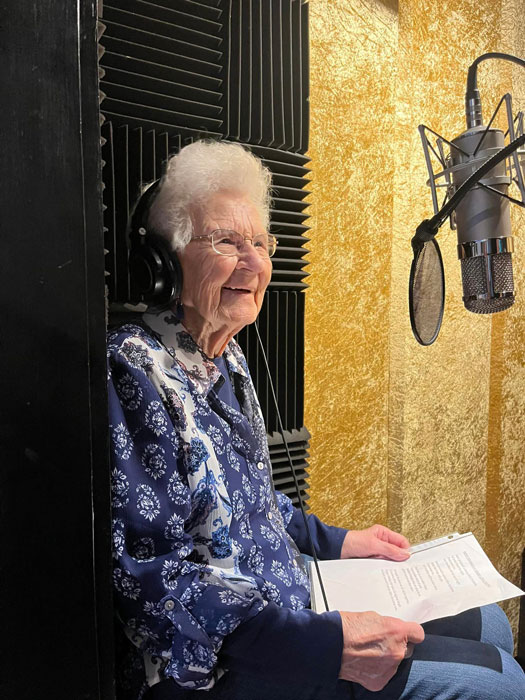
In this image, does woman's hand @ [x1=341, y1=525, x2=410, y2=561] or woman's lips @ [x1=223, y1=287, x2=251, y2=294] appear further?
woman's hand @ [x1=341, y1=525, x2=410, y2=561]

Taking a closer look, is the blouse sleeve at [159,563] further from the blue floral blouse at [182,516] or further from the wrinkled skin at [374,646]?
the wrinkled skin at [374,646]

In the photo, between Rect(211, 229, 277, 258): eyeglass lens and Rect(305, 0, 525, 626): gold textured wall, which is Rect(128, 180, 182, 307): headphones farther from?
Rect(305, 0, 525, 626): gold textured wall

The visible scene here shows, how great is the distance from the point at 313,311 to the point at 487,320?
3.28ft

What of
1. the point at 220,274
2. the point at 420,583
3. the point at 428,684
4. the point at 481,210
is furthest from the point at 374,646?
the point at 481,210

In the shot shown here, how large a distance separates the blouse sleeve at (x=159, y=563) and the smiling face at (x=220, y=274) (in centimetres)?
30

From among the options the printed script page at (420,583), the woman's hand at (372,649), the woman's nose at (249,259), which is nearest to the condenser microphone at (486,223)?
the woman's nose at (249,259)

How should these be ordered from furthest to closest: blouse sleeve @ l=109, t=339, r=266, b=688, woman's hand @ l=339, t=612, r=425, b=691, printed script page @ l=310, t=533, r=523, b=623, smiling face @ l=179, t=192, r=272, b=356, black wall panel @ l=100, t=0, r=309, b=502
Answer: black wall panel @ l=100, t=0, r=309, b=502 < smiling face @ l=179, t=192, r=272, b=356 < printed script page @ l=310, t=533, r=523, b=623 < woman's hand @ l=339, t=612, r=425, b=691 < blouse sleeve @ l=109, t=339, r=266, b=688

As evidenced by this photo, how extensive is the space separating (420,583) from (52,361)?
95 cm

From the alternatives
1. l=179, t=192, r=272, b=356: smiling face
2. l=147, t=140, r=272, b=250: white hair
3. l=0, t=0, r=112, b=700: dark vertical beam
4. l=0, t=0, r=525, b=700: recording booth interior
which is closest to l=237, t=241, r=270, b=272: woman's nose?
l=179, t=192, r=272, b=356: smiling face

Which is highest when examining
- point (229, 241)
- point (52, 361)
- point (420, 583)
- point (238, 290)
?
point (229, 241)

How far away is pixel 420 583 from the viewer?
1.30 metres

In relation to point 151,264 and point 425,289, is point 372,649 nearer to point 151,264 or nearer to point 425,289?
point 425,289

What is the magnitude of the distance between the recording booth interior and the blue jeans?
1.03 ft

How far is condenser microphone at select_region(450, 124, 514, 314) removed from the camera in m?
1.24
